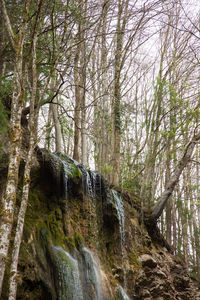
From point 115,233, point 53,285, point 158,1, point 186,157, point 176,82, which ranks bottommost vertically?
point 53,285

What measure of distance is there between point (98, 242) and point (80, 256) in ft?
4.43

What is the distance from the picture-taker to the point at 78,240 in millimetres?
6625

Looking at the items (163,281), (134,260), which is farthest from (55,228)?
(163,281)

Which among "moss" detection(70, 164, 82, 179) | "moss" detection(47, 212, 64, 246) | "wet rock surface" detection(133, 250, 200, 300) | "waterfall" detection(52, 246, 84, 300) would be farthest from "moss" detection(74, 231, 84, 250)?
"wet rock surface" detection(133, 250, 200, 300)

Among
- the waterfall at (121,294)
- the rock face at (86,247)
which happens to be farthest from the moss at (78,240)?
the waterfall at (121,294)

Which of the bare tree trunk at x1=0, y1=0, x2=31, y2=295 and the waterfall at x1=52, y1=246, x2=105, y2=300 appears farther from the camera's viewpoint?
the waterfall at x1=52, y1=246, x2=105, y2=300

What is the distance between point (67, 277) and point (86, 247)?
1.62 metres

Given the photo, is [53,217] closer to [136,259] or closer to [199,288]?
[136,259]

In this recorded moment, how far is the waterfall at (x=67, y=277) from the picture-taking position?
5.20m

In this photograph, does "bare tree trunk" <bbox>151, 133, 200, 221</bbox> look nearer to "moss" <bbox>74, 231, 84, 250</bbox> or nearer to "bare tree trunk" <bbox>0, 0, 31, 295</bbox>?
"moss" <bbox>74, 231, 84, 250</bbox>

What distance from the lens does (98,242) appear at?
756cm

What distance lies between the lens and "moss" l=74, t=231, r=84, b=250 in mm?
6504

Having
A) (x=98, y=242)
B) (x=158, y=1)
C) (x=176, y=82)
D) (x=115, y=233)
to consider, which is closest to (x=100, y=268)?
(x=98, y=242)

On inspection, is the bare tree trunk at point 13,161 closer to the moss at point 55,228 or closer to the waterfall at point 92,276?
the moss at point 55,228
